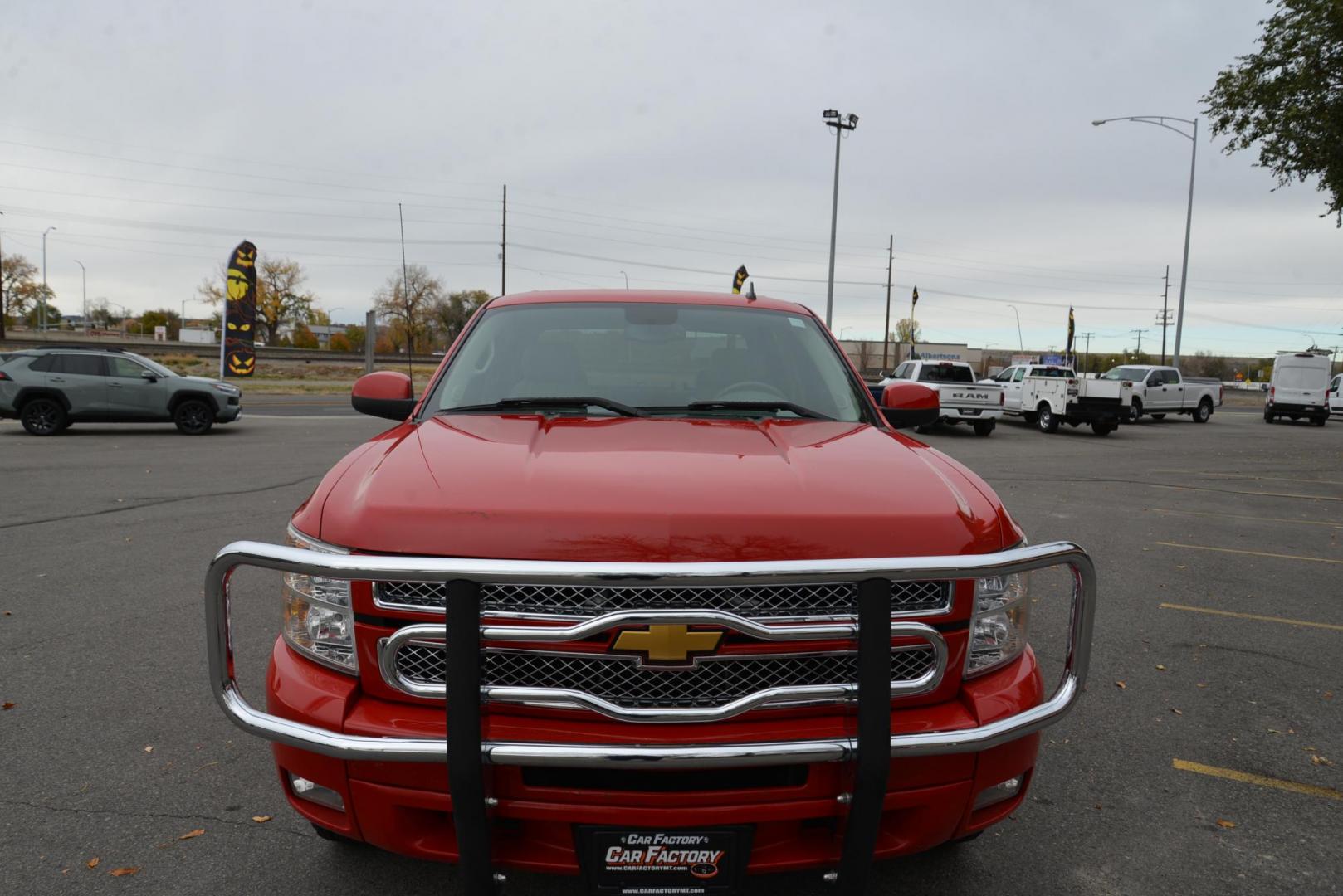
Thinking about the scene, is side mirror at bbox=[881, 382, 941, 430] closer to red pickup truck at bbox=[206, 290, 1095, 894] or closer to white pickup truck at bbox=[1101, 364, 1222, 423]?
red pickup truck at bbox=[206, 290, 1095, 894]

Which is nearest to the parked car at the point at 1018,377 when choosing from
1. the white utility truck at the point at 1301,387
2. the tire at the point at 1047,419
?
the tire at the point at 1047,419

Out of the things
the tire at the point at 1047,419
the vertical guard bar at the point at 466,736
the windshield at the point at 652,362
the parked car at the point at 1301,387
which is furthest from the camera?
the parked car at the point at 1301,387

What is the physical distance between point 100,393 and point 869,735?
18558 millimetres

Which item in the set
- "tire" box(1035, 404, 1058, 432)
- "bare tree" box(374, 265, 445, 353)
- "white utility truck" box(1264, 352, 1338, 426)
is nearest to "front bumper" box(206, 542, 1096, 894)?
"tire" box(1035, 404, 1058, 432)

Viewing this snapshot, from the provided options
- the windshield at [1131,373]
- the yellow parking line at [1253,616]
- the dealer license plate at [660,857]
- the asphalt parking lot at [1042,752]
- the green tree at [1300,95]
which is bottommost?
the asphalt parking lot at [1042,752]

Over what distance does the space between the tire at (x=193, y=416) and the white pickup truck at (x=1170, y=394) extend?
25.8 metres

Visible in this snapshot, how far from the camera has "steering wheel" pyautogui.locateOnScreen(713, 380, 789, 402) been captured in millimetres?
3541

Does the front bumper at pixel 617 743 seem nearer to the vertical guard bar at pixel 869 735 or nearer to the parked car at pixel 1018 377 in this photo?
the vertical guard bar at pixel 869 735

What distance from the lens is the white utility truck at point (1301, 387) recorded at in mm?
30031

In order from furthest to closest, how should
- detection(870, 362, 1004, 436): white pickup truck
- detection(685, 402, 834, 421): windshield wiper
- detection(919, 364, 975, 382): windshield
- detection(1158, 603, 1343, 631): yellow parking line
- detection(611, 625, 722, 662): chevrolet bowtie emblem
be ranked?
detection(919, 364, 975, 382): windshield, detection(870, 362, 1004, 436): white pickup truck, detection(1158, 603, 1343, 631): yellow parking line, detection(685, 402, 834, 421): windshield wiper, detection(611, 625, 722, 662): chevrolet bowtie emblem

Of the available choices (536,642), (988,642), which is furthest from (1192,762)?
(536,642)

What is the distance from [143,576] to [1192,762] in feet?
20.5

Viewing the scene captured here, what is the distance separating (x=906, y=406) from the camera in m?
3.95

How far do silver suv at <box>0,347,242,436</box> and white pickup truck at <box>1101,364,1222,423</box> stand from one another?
25.9 meters
